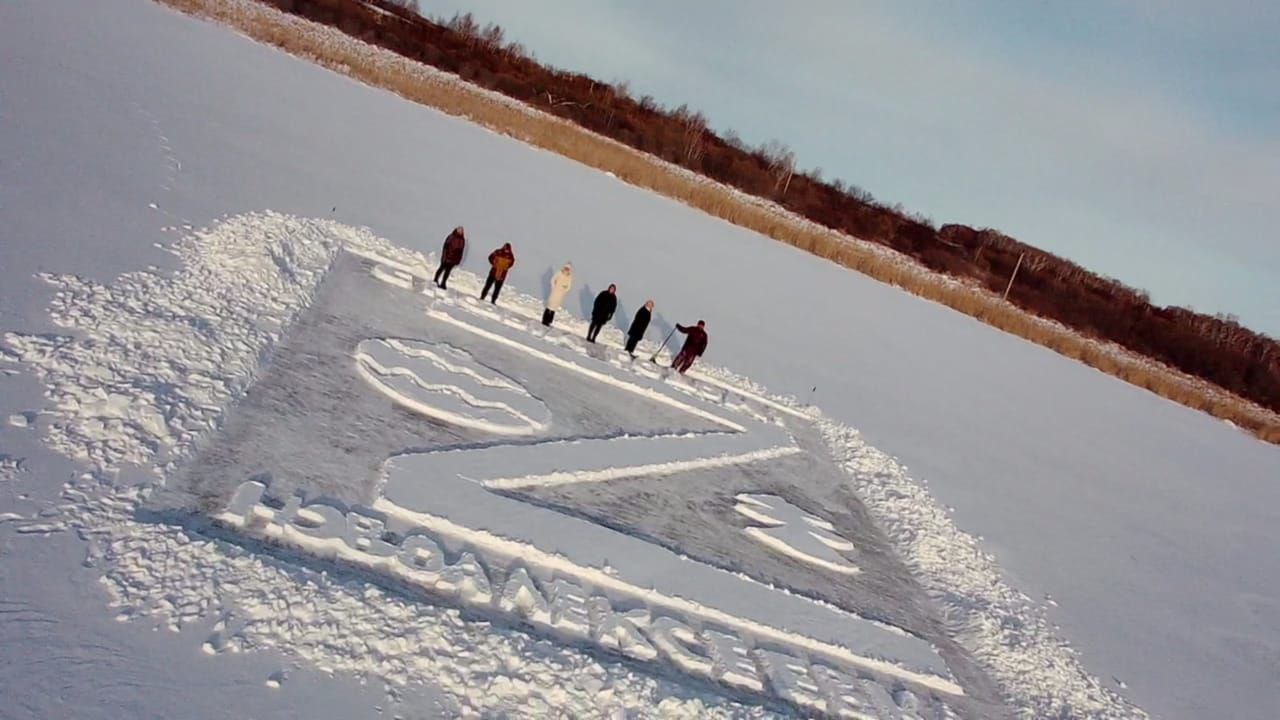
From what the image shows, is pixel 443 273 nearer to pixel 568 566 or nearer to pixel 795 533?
pixel 795 533

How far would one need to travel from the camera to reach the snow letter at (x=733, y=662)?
6.91 meters

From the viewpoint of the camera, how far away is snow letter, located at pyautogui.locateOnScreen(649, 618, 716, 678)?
683 cm

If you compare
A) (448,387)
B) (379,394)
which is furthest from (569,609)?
(448,387)

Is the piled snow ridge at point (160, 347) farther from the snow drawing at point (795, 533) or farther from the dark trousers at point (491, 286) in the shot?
Result: the snow drawing at point (795, 533)

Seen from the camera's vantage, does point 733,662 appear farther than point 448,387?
No

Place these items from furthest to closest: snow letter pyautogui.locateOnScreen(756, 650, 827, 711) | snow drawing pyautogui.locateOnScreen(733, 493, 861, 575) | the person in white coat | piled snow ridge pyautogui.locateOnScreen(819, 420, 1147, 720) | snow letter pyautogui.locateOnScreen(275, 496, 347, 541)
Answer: the person in white coat < snow drawing pyautogui.locateOnScreen(733, 493, 861, 575) < piled snow ridge pyautogui.locateOnScreen(819, 420, 1147, 720) < snow letter pyautogui.locateOnScreen(756, 650, 827, 711) < snow letter pyautogui.locateOnScreen(275, 496, 347, 541)

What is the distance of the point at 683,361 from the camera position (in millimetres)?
15195

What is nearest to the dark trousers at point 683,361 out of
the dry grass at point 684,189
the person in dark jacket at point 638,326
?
the person in dark jacket at point 638,326

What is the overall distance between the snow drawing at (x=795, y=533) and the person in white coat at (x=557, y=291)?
5.14m

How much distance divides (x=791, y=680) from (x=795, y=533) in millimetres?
3072

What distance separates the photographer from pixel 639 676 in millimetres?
6316

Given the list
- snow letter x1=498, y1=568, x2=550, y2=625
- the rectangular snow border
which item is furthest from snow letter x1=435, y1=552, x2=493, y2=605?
snow letter x1=498, y1=568, x2=550, y2=625

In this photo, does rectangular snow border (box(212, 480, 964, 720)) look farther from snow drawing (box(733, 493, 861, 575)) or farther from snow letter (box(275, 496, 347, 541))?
snow drawing (box(733, 493, 861, 575))

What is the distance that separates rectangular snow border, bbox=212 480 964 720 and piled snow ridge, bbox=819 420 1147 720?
62.7 inches
